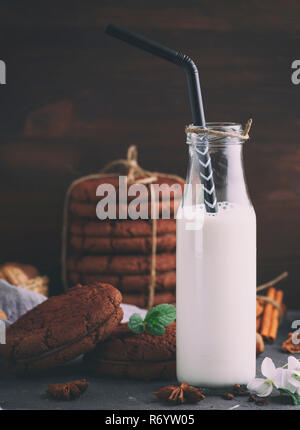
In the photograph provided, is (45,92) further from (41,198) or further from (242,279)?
(242,279)

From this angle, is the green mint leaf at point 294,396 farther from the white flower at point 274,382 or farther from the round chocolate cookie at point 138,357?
the round chocolate cookie at point 138,357

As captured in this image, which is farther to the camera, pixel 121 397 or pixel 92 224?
pixel 92 224

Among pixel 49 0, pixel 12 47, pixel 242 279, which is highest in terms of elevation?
pixel 49 0

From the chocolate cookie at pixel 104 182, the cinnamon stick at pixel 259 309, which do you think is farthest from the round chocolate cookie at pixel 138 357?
the chocolate cookie at pixel 104 182

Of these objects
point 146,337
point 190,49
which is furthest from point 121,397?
point 190,49

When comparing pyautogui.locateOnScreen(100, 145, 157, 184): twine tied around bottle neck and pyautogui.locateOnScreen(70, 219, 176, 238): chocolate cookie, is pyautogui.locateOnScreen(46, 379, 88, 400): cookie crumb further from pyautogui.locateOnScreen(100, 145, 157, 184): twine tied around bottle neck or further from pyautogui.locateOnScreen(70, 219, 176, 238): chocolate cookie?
pyautogui.locateOnScreen(100, 145, 157, 184): twine tied around bottle neck

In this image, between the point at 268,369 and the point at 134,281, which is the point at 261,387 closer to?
the point at 268,369
